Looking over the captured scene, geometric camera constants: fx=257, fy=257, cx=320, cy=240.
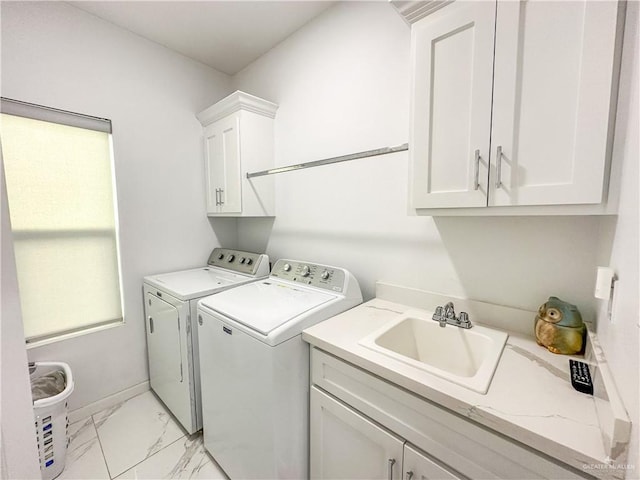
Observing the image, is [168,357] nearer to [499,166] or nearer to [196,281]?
[196,281]

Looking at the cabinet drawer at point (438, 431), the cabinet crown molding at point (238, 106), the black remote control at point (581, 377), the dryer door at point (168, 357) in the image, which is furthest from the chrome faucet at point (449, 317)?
the cabinet crown molding at point (238, 106)

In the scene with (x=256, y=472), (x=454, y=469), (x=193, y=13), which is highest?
(x=193, y=13)

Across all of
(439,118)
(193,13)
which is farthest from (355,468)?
(193,13)

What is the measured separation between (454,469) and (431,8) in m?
1.65

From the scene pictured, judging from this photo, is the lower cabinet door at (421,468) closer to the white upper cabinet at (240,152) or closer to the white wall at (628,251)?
the white wall at (628,251)

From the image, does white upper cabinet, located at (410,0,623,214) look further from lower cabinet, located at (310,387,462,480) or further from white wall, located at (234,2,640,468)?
lower cabinet, located at (310,387,462,480)

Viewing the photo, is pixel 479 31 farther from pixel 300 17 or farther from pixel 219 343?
pixel 219 343

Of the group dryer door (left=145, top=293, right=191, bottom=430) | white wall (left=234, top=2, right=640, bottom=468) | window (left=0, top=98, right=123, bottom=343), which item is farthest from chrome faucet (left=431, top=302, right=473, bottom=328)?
window (left=0, top=98, right=123, bottom=343)

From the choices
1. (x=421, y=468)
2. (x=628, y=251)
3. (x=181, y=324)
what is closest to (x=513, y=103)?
(x=628, y=251)

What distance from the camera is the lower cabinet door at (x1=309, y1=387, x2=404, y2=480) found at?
95 centimetres

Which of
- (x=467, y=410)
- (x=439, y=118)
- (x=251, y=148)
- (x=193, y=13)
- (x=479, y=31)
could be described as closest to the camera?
(x=467, y=410)

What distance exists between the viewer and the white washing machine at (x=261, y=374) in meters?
1.12

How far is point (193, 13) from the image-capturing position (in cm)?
179

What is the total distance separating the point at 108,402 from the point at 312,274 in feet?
6.21
